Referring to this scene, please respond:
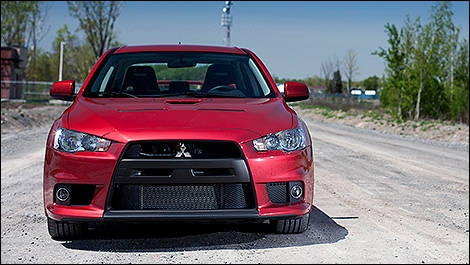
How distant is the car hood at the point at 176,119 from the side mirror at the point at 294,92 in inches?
27.3

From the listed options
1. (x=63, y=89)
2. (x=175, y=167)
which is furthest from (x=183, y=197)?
(x=63, y=89)

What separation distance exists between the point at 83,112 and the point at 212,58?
179cm

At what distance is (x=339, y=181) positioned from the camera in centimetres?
804

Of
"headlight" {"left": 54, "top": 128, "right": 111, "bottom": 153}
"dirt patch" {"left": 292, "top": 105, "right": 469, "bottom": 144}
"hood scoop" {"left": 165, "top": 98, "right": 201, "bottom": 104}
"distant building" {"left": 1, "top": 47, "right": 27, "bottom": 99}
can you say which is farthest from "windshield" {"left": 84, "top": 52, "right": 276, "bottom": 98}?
"distant building" {"left": 1, "top": 47, "right": 27, "bottom": 99}

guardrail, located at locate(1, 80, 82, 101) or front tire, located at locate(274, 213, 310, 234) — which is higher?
front tire, located at locate(274, 213, 310, 234)

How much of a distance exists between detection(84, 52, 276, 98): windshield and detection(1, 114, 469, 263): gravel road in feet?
3.96

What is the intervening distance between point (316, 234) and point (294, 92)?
1360 millimetres

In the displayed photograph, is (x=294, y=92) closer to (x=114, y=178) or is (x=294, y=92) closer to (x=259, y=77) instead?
(x=259, y=77)

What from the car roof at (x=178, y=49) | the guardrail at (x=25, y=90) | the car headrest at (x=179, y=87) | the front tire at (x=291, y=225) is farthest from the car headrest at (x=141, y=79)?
the guardrail at (x=25, y=90)

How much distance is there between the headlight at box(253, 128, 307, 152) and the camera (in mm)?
4059

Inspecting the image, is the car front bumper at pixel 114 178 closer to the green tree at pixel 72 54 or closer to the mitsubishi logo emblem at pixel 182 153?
the mitsubishi logo emblem at pixel 182 153

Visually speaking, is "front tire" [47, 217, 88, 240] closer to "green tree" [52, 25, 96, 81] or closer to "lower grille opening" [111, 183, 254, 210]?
"lower grille opening" [111, 183, 254, 210]

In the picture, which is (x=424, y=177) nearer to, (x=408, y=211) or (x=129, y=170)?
(x=408, y=211)

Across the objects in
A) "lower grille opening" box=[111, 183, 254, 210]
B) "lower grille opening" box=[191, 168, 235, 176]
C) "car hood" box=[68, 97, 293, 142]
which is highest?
"car hood" box=[68, 97, 293, 142]
